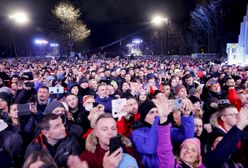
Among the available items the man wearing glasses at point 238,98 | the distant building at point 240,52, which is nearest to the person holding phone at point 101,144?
the man wearing glasses at point 238,98

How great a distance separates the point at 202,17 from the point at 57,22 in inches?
1016

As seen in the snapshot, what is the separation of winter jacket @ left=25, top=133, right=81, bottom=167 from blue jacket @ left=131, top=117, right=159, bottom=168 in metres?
0.81

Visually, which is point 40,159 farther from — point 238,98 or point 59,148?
point 238,98

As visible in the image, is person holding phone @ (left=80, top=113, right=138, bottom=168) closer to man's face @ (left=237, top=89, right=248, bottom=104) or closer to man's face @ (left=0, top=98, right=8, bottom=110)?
man's face @ (left=0, top=98, right=8, bottom=110)

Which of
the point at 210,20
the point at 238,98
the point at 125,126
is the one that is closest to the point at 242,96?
the point at 238,98

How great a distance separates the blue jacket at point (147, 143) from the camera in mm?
3434

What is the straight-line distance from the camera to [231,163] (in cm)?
404

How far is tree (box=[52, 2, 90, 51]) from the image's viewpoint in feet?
144

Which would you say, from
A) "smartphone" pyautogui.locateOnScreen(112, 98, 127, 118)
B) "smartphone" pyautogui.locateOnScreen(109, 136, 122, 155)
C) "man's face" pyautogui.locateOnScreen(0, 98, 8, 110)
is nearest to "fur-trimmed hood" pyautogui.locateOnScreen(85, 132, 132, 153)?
"smartphone" pyautogui.locateOnScreen(109, 136, 122, 155)

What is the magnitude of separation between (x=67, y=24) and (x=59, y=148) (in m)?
42.6

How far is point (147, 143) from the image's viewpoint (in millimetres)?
3516

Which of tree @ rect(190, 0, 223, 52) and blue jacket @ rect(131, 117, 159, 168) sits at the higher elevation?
tree @ rect(190, 0, 223, 52)

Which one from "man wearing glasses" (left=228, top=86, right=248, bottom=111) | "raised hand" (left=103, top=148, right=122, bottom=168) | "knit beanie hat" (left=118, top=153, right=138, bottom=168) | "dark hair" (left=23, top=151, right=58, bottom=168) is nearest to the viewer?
"raised hand" (left=103, top=148, right=122, bottom=168)

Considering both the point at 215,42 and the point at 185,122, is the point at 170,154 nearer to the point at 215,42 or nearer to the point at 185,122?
the point at 185,122
